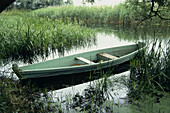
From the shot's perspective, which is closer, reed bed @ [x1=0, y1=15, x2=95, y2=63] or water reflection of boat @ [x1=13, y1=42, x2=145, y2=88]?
water reflection of boat @ [x1=13, y1=42, x2=145, y2=88]

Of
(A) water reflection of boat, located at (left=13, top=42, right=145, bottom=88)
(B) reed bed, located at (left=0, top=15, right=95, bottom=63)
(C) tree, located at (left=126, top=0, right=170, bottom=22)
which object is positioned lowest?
(A) water reflection of boat, located at (left=13, top=42, right=145, bottom=88)

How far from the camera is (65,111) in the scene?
261 cm

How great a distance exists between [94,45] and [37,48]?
7.46 ft

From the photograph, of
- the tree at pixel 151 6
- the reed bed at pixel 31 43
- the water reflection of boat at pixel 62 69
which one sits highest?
the tree at pixel 151 6

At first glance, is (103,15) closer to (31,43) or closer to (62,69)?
(31,43)

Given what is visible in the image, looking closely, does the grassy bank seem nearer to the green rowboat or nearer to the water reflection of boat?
the green rowboat

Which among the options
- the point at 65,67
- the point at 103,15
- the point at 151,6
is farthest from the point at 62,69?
the point at 103,15

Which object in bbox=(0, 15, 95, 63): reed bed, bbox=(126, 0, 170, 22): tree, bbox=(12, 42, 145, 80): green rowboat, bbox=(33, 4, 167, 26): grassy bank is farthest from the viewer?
bbox=(33, 4, 167, 26): grassy bank

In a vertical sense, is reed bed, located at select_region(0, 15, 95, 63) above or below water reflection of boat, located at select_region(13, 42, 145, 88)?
above

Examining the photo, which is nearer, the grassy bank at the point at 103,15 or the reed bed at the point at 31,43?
the reed bed at the point at 31,43

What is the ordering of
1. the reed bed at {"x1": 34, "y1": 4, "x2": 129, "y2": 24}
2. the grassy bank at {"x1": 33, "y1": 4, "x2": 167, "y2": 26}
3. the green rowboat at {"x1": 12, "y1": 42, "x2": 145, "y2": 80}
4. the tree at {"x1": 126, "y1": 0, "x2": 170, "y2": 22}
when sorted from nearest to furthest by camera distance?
the tree at {"x1": 126, "y1": 0, "x2": 170, "y2": 22} < the green rowboat at {"x1": 12, "y1": 42, "x2": 145, "y2": 80} < the grassy bank at {"x1": 33, "y1": 4, "x2": 167, "y2": 26} < the reed bed at {"x1": 34, "y1": 4, "x2": 129, "y2": 24}

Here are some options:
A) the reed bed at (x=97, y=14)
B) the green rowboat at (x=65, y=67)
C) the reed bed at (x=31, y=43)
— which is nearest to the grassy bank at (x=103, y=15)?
the reed bed at (x=97, y=14)

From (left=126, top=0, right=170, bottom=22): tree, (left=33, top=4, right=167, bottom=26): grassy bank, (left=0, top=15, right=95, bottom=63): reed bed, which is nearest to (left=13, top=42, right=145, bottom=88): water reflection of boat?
(left=126, top=0, right=170, bottom=22): tree

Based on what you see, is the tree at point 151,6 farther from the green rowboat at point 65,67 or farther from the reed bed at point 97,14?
the reed bed at point 97,14
